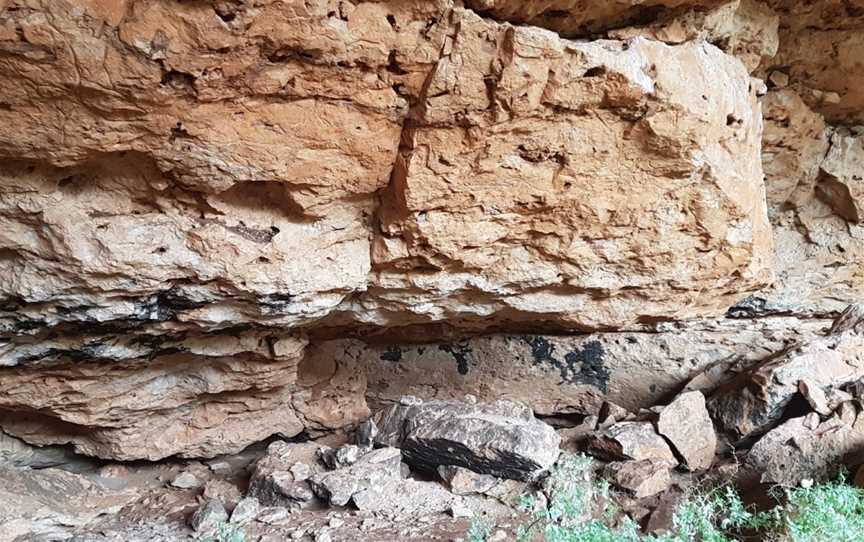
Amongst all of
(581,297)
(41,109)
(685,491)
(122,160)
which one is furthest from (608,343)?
(41,109)

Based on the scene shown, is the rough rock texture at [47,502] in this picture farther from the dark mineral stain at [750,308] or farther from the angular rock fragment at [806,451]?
the dark mineral stain at [750,308]

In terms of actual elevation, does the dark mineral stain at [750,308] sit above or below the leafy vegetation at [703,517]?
above

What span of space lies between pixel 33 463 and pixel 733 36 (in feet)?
14.9

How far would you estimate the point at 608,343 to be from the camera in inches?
172

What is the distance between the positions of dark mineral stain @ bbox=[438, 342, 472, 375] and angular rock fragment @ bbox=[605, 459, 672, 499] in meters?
1.37

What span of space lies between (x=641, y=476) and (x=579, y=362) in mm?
1226

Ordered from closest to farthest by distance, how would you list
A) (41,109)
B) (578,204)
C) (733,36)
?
(41,109)
(578,204)
(733,36)

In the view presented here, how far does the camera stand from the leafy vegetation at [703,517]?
8.08 feet

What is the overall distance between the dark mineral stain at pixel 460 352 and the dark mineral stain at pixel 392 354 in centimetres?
32

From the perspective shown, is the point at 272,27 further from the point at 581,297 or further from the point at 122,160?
the point at 581,297

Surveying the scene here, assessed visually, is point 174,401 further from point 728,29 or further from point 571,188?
point 728,29

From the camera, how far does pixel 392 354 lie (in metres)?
4.57

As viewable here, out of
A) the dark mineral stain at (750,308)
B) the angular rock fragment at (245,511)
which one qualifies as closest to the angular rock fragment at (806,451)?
the dark mineral stain at (750,308)

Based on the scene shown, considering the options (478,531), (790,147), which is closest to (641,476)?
(478,531)
